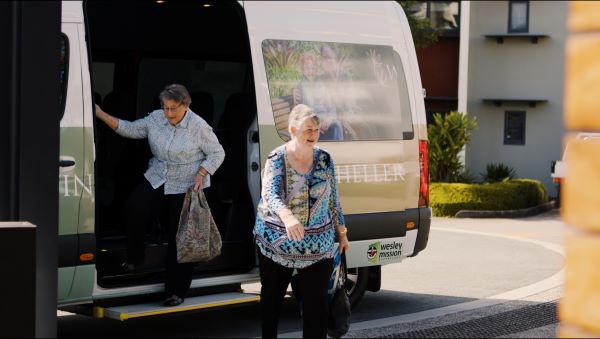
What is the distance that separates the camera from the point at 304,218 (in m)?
6.50

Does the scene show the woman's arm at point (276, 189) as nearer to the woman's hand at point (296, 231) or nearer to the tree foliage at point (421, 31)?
the woman's hand at point (296, 231)

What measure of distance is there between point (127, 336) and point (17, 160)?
438 centimetres

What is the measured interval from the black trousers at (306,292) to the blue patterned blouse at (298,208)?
7 centimetres

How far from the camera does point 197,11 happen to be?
9.64m

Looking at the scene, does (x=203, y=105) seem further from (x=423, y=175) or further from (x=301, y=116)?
(x=301, y=116)

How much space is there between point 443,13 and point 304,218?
77.7ft

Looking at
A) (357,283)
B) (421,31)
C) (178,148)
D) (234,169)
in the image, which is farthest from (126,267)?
(421,31)

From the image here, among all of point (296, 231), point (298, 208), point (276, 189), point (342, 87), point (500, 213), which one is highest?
point (342, 87)

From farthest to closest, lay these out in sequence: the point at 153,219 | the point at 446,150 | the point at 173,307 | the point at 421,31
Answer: the point at 421,31 < the point at 446,150 < the point at 153,219 < the point at 173,307

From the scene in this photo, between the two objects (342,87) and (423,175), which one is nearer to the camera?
(342,87)

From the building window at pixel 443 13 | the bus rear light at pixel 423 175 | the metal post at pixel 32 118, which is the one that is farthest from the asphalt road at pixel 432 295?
the building window at pixel 443 13

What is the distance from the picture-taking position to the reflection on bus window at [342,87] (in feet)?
27.5

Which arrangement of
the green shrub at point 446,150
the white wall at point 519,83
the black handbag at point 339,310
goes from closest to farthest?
the black handbag at point 339,310
the green shrub at point 446,150
the white wall at point 519,83

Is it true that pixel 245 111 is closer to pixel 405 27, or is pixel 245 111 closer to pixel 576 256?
pixel 405 27
